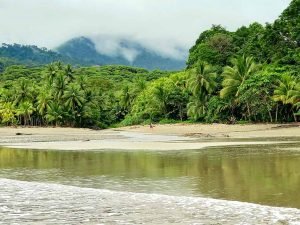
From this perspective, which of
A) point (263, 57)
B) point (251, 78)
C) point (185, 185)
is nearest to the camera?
point (185, 185)

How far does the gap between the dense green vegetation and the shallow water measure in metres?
33.1

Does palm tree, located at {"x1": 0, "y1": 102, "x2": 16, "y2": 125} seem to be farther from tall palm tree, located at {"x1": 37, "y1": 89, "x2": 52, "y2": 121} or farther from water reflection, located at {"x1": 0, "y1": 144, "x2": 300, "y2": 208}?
water reflection, located at {"x1": 0, "y1": 144, "x2": 300, "y2": 208}

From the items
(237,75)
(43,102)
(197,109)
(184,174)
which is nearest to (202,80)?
(197,109)

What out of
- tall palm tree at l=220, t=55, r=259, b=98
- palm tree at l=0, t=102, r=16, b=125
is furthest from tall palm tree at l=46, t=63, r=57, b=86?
tall palm tree at l=220, t=55, r=259, b=98

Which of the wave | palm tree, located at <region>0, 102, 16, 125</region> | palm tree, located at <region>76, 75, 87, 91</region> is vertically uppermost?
palm tree, located at <region>76, 75, 87, 91</region>

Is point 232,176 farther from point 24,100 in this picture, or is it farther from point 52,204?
point 24,100

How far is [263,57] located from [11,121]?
44.8 m

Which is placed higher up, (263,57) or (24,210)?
(263,57)

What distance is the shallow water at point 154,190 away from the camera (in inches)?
359

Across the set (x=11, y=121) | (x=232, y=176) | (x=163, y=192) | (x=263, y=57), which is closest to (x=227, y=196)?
(x=163, y=192)

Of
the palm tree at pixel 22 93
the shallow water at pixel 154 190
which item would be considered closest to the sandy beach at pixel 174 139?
the shallow water at pixel 154 190

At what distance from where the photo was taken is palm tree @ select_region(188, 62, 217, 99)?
62.2 m

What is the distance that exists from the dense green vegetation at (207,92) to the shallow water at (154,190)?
3308cm

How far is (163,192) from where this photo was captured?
12.1 m
